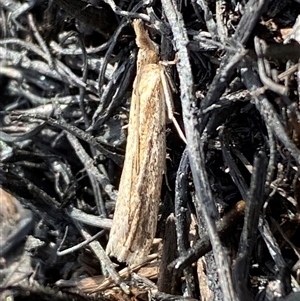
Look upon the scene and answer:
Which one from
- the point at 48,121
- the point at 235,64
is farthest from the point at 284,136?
the point at 48,121

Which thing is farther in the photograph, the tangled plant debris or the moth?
the moth

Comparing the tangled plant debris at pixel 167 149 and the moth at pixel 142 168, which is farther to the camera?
the moth at pixel 142 168

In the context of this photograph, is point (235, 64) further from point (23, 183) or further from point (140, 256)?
point (23, 183)

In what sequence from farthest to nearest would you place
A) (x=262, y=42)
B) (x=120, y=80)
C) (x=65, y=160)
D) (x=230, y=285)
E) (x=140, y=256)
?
(x=65, y=160) → (x=120, y=80) → (x=140, y=256) → (x=262, y=42) → (x=230, y=285)
